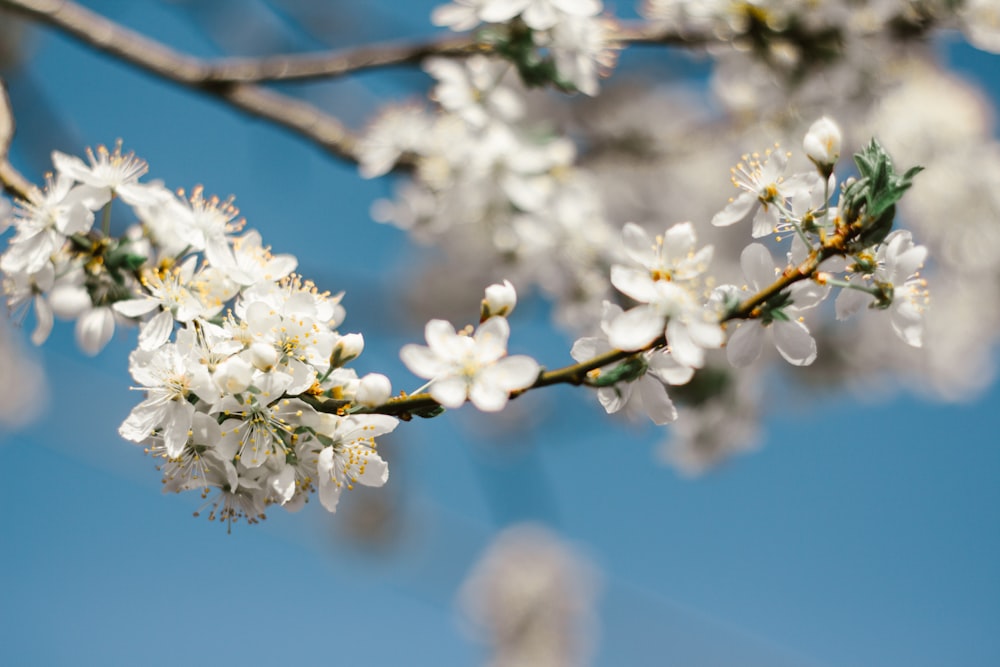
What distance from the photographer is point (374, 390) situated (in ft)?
3.90

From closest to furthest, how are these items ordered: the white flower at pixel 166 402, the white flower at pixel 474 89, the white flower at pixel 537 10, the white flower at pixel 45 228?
the white flower at pixel 166 402 → the white flower at pixel 45 228 → the white flower at pixel 537 10 → the white flower at pixel 474 89

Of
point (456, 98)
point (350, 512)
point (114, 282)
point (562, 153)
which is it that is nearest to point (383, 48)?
point (456, 98)

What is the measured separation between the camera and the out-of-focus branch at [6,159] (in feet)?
5.08

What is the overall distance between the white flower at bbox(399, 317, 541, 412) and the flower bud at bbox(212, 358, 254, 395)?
0.70 ft

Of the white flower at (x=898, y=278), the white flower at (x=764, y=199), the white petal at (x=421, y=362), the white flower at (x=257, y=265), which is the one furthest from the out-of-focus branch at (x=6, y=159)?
the white flower at (x=898, y=278)

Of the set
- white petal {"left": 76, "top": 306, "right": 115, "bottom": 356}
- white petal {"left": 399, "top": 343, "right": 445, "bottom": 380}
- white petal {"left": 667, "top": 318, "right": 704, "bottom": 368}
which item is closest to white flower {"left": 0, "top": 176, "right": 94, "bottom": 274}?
white petal {"left": 76, "top": 306, "right": 115, "bottom": 356}

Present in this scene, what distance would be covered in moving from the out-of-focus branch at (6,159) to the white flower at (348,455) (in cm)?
77

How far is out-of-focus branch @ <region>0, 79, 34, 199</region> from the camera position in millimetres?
1550

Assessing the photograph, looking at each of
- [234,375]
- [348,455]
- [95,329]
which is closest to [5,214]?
[95,329]

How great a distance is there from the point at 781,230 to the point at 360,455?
748 mm

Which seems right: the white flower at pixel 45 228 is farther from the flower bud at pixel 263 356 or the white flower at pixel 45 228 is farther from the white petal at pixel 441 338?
the white petal at pixel 441 338

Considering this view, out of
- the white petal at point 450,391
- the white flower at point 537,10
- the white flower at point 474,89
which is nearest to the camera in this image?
the white petal at point 450,391

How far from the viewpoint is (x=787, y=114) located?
2.93m

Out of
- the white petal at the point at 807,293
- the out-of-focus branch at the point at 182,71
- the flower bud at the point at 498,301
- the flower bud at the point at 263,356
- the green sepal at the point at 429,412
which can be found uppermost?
the out-of-focus branch at the point at 182,71
